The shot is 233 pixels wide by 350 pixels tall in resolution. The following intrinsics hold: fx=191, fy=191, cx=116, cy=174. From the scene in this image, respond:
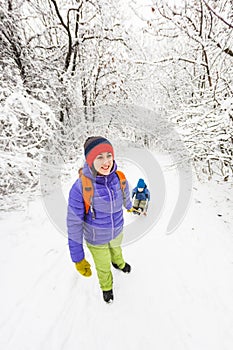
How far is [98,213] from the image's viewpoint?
2.08 m

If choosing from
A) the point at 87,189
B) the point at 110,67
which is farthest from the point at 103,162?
the point at 110,67

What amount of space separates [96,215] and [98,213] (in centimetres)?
3

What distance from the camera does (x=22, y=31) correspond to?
18.7 ft

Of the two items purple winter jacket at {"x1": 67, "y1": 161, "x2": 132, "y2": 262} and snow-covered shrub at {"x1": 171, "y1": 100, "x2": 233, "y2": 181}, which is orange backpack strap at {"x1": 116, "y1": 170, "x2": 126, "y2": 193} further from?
snow-covered shrub at {"x1": 171, "y1": 100, "x2": 233, "y2": 181}

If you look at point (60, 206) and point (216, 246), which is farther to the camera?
point (60, 206)

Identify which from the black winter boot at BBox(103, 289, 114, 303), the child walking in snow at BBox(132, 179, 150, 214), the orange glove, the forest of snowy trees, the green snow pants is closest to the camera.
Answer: the orange glove

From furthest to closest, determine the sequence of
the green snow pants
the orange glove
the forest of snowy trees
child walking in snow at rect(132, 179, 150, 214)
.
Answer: child walking in snow at rect(132, 179, 150, 214), the forest of snowy trees, the green snow pants, the orange glove

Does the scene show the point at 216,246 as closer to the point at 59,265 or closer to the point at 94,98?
the point at 59,265

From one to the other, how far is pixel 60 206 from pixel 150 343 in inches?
138

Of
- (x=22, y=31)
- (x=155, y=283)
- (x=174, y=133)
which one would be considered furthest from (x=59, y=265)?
(x=22, y=31)

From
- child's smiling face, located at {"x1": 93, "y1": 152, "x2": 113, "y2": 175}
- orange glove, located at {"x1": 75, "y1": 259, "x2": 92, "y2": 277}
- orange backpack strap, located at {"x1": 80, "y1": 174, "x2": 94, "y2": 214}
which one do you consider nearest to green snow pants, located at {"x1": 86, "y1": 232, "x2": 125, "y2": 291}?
orange glove, located at {"x1": 75, "y1": 259, "x2": 92, "y2": 277}

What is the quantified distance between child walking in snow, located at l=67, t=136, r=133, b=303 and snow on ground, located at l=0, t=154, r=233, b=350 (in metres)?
0.35

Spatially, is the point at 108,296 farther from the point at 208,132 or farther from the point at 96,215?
the point at 208,132

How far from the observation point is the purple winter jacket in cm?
196
